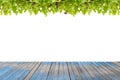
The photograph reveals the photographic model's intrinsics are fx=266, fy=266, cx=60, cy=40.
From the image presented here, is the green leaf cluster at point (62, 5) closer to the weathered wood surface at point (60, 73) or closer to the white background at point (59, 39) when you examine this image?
the weathered wood surface at point (60, 73)

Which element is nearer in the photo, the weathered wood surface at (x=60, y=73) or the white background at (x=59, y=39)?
the weathered wood surface at (x=60, y=73)

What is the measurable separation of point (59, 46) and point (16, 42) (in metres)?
2.15

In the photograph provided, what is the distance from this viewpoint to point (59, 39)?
42.9ft

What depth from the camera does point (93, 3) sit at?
2041 mm

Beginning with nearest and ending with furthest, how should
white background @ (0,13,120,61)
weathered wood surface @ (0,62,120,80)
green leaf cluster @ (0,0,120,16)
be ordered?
green leaf cluster @ (0,0,120,16) < weathered wood surface @ (0,62,120,80) < white background @ (0,13,120,61)

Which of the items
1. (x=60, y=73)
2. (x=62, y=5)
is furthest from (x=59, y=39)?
(x=62, y=5)

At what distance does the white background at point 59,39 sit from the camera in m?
13.1

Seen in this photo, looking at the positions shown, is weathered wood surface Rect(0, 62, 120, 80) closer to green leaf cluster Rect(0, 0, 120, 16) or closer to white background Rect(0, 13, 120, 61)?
white background Rect(0, 13, 120, 61)

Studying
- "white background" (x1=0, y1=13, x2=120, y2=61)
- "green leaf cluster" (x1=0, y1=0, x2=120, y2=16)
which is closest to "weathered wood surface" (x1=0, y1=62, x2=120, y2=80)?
"white background" (x1=0, y1=13, x2=120, y2=61)

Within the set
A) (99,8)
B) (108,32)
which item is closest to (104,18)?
(108,32)

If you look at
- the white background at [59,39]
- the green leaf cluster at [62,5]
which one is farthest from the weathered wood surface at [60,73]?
the green leaf cluster at [62,5]

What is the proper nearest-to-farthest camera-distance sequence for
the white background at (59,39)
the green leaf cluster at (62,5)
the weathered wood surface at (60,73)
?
the green leaf cluster at (62,5) < the weathered wood surface at (60,73) < the white background at (59,39)

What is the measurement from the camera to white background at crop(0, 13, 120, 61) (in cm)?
1309

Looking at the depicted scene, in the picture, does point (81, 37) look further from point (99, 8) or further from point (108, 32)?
point (99, 8)
